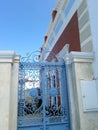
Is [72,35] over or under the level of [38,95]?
over

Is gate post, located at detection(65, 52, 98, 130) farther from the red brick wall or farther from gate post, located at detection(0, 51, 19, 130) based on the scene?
gate post, located at detection(0, 51, 19, 130)

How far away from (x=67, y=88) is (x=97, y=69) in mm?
939

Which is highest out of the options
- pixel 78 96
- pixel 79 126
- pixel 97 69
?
pixel 97 69

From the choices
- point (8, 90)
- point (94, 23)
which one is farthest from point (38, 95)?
point (94, 23)

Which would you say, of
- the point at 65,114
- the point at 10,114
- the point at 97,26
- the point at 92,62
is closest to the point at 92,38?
the point at 97,26

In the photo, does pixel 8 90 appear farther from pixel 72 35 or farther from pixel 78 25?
pixel 72 35

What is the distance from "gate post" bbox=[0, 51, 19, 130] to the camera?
376 centimetres

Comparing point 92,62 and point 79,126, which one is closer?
point 79,126

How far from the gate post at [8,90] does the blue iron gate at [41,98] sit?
0.28 meters

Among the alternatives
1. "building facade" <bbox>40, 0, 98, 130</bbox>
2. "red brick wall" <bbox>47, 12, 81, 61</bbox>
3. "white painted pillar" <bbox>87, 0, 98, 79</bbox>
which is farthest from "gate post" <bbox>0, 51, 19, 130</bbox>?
"red brick wall" <bbox>47, 12, 81, 61</bbox>

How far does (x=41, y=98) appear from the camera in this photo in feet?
14.6

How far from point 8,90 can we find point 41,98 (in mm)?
965

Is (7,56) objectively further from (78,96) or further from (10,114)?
(78,96)

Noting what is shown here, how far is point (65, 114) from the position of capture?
451cm
